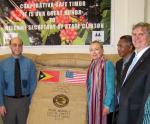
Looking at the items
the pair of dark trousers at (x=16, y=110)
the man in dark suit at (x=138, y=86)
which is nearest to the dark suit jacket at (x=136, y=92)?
the man in dark suit at (x=138, y=86)

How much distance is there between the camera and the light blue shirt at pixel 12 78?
309cm

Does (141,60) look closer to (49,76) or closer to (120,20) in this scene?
(49,76)

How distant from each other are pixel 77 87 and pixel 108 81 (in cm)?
54

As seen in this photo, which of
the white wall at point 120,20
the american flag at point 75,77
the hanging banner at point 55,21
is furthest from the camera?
the hanging banner at point 55,21

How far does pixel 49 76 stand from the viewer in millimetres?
3418

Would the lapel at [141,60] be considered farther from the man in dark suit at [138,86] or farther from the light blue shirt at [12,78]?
the light blue shirt at [12,78]

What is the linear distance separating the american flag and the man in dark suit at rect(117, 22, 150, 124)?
1.36m

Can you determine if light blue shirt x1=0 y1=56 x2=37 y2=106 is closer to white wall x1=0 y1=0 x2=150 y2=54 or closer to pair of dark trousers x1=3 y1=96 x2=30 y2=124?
pair of dark trousers x1=3 y1=96 x2=30 y2=124

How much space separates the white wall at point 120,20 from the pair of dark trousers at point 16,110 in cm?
115

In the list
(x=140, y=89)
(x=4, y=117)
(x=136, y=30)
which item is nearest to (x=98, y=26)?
(x=4, y=117)

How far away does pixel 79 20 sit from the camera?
404 cm

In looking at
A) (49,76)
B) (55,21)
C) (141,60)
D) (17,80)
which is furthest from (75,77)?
(141,60)

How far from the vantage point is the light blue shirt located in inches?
122

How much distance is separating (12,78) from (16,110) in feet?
1.00
